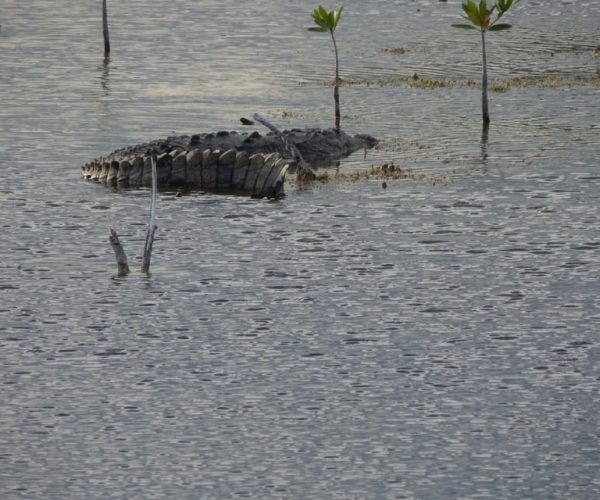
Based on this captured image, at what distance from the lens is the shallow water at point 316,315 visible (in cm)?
1956

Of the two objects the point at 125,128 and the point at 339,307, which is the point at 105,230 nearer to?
the point at 339,307

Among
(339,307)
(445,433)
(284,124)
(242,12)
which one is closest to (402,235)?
(339,307)

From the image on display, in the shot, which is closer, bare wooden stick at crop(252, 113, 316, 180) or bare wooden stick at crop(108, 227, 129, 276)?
bare wooden stick at crop(108, 227, 129, 276)

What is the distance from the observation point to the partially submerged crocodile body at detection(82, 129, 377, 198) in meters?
34.8

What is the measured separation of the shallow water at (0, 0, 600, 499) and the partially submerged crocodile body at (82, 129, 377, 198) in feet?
1.80

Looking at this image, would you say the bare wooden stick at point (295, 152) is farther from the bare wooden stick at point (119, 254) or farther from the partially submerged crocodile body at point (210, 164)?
the bare wooden stick at point (119, 254)

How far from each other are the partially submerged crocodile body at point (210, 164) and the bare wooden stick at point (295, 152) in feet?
0.07

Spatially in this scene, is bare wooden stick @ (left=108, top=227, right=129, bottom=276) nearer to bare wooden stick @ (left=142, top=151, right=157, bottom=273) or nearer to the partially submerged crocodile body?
Answer: bare wooden stick @ (left=142, top=151, right=157, bottom=273)

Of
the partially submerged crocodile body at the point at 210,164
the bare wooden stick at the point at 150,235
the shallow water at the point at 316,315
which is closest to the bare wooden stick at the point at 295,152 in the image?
the partially submerged crocodile body at the point at 210,164

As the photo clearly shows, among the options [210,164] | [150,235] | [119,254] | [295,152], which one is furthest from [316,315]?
[295,152]

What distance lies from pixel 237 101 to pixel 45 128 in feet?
21.6

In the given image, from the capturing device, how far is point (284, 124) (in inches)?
1735

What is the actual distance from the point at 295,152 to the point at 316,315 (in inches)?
479

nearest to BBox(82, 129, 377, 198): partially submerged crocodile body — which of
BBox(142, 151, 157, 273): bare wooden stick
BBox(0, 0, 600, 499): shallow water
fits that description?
BBox(0, 0, 600, 499): shallow water
